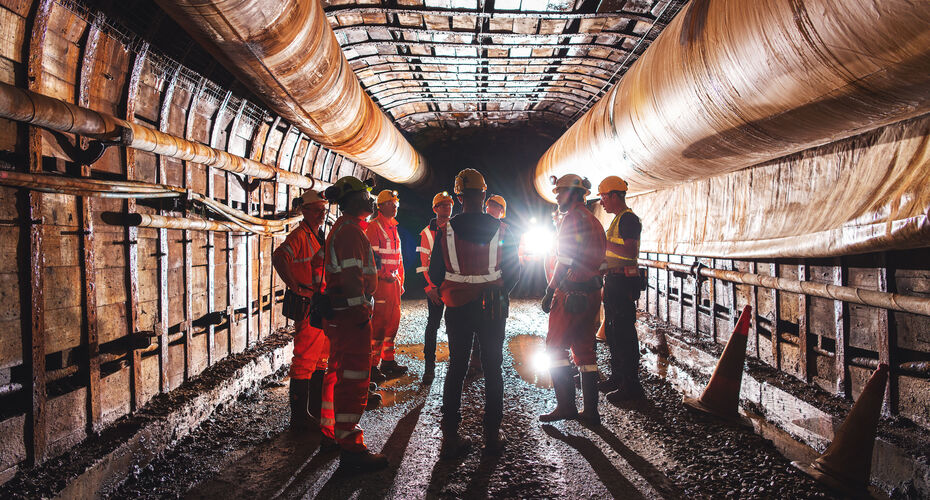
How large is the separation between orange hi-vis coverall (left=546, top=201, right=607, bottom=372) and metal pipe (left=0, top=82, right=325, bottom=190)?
3073 millimetres

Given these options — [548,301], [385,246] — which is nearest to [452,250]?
[548,301]

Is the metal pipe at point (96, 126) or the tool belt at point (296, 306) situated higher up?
the metal pipe at point (96, 126)

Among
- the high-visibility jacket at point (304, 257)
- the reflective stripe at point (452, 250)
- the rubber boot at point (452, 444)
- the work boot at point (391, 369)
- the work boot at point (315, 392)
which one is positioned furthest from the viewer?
the work boot at point (391, 369)

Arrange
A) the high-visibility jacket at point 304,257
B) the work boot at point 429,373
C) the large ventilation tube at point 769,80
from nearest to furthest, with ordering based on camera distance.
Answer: the large ventilation tube at point 769,80 < the high-visibility jacket at point 304,257 < the work boot at point 429,373

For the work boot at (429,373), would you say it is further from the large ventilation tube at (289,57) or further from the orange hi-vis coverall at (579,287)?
the large ventilation tube at (289,57)

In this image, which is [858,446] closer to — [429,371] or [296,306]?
[429,371]

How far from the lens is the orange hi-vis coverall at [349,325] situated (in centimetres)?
266

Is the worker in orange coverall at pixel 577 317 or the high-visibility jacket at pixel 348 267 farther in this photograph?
the worker in orange coverall at pixel 577 317

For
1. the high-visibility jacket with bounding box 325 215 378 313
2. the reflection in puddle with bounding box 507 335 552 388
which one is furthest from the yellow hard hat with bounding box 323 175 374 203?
the reflection in puddle with bounding box 507 335 552 388

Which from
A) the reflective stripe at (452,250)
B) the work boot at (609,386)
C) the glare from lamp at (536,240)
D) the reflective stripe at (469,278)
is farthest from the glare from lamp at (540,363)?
the glare from lamp at (536,240)

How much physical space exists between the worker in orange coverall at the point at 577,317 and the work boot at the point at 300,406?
6.11ft

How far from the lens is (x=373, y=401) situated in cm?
375

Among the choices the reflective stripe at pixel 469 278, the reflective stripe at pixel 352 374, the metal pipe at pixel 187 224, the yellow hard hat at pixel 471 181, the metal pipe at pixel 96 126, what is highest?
the metal pipe at pixel 96 126

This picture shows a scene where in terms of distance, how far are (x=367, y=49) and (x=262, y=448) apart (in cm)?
424
